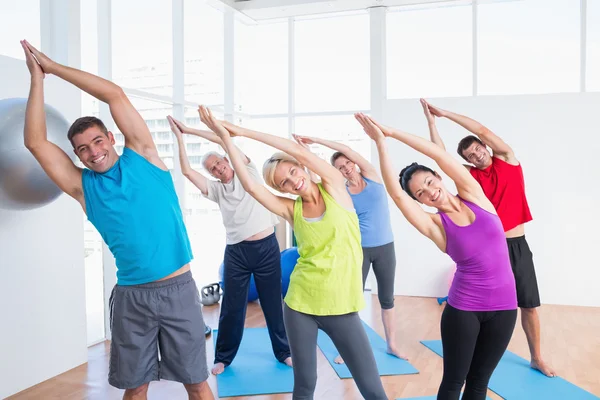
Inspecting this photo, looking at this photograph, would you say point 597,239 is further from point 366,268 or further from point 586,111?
point 366,268

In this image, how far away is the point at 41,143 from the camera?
7.79 feet

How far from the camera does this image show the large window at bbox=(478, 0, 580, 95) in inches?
246

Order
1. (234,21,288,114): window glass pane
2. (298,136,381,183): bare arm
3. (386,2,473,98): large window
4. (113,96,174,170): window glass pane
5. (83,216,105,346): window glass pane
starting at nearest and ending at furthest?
1. (298,136,381,183): bare arm
2. (83,216,105,346): window glass pane
3. (113,96,174,170): window glass pane
4. (386,2,473,98): large window
5. (234,21,288,114): window glass pane

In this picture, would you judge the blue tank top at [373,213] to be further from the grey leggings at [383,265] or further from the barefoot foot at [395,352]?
the barefoot foot at [395,352]

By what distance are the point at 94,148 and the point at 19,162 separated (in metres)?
0.80

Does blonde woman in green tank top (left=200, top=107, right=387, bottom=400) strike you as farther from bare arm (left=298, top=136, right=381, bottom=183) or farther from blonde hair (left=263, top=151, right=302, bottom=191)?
bare arm (left=298, top=136, right=381, bottom=183)

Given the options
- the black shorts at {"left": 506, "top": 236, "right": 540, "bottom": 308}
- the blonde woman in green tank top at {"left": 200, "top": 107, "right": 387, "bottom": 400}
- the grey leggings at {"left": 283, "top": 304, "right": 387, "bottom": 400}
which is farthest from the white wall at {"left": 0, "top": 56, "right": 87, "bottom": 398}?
the black shorts at {"left": 506, "top": 236, "right": 540, "bottom": 308}

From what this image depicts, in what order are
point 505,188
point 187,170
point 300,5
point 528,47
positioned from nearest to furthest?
1. point 505,188
2. point 187,170
3. point 528,47
4. point 300,5

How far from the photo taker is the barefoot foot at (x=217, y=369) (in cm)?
389

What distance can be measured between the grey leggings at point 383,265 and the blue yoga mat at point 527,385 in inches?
36.2

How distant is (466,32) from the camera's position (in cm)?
658

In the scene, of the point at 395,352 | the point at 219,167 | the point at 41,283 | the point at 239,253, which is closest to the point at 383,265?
the point at 395,352

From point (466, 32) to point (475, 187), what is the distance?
4.77 m

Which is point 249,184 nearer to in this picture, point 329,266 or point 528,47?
point 329,266
